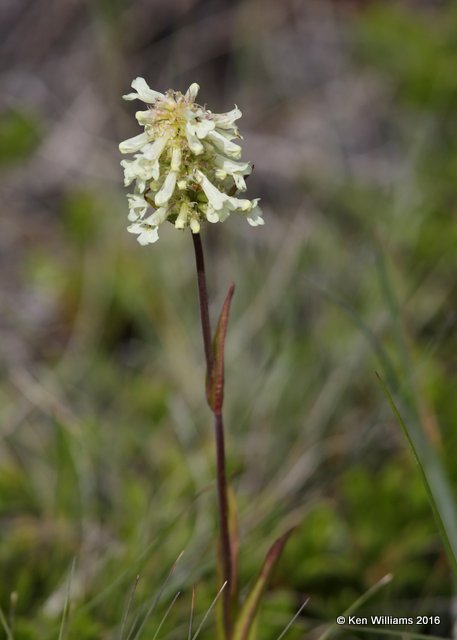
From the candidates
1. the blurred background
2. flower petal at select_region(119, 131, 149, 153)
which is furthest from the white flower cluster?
the blurred background

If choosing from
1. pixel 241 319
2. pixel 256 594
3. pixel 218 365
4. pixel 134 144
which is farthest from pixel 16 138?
pixel 256 594

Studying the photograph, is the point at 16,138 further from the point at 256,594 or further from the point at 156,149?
the point at 256,594

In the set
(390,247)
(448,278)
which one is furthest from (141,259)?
(448,278)

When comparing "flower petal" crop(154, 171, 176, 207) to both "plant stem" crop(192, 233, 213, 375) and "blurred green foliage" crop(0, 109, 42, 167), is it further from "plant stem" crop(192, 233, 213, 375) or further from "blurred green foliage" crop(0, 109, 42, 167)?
"blurred green foliage" crop(0, 109, 42, 167)

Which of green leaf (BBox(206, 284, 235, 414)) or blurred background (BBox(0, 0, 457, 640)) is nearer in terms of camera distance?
green leaf (BBox(206, 284, 235, 414))

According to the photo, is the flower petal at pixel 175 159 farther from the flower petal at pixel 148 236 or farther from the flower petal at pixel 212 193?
the flower petal at pixel 148 236

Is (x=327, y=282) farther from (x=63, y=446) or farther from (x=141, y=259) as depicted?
(x=63, y=446)

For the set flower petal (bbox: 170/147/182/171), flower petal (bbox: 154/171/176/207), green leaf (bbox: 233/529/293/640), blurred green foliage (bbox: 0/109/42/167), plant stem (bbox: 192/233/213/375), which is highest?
blurred green foliage (bbox: 0/109/42/167)

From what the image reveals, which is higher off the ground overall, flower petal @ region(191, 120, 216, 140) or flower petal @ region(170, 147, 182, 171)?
flower petal @ region(191, 120, 216, 140)
